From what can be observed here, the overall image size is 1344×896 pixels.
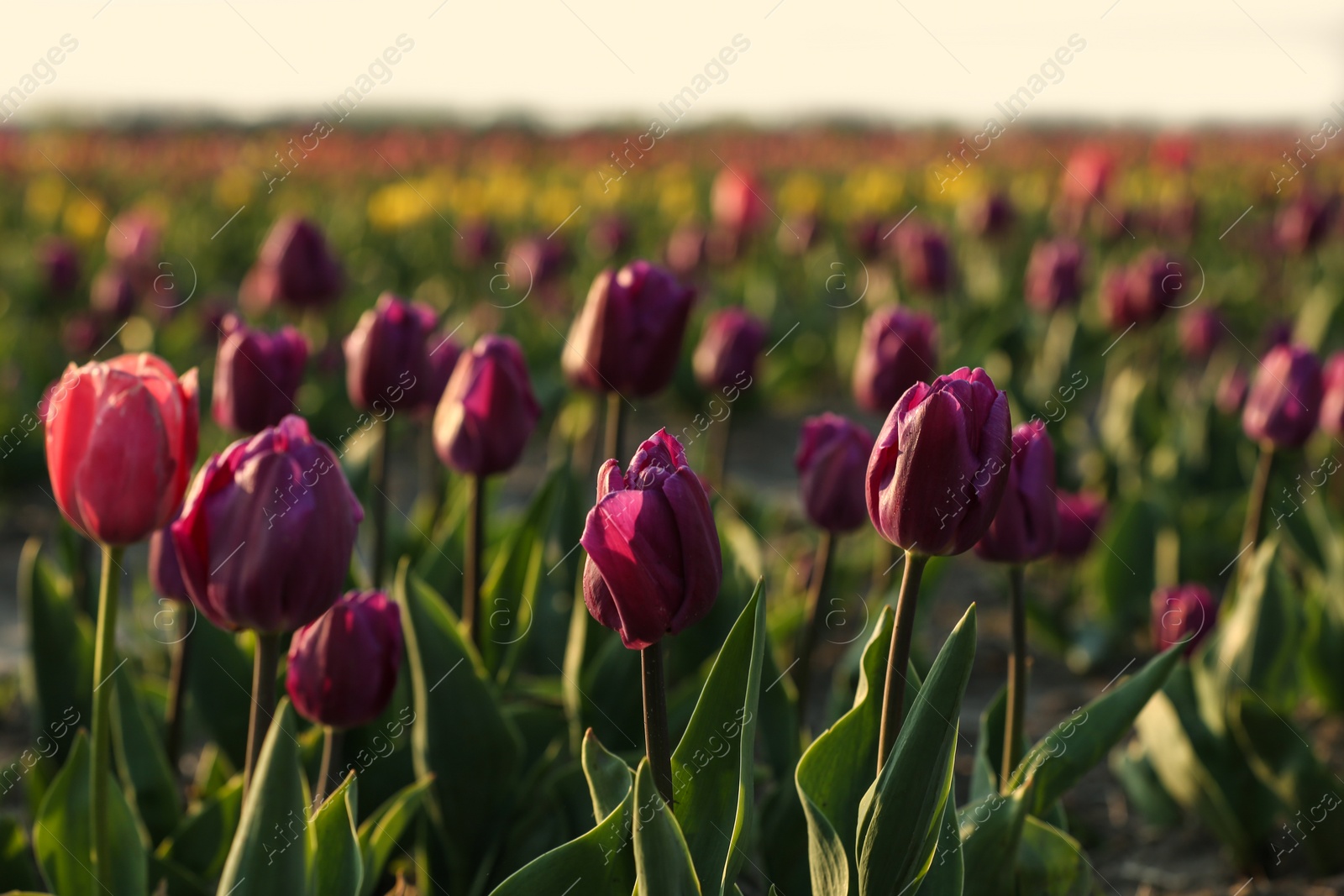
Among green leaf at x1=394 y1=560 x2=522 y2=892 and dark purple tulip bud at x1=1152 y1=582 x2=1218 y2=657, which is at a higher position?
dark purple tulip bud at x1=1152 y1=582 x2=1218 y2=657

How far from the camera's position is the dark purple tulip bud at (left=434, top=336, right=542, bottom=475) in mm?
2016

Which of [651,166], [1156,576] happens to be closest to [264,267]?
[1156,576]

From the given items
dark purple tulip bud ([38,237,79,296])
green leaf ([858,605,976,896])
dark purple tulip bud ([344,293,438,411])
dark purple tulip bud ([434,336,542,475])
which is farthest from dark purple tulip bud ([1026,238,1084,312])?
dark purple tulip bud ([38,237,79,296])

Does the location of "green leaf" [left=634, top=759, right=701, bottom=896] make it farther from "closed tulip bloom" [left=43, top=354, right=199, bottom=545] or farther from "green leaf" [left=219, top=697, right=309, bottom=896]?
"closed tulip bloom" [left=43, top=354, right=199, bottom=545]

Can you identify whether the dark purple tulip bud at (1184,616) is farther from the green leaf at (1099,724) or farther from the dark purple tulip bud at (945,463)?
the dark purple tulip bud at (945,463)

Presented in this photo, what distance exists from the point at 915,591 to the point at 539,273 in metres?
4.58

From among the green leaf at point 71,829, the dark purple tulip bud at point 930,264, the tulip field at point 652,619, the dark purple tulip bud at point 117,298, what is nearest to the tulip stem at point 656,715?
the tulip field at point 652,619

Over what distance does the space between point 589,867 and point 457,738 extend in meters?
0.51

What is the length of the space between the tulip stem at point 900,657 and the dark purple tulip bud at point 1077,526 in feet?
Answer: 6.60

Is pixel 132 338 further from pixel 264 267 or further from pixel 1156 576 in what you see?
pixel 1156 576

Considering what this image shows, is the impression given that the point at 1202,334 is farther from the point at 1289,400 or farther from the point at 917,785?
the point at 917,785

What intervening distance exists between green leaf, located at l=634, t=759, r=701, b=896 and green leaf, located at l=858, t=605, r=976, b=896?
0.68ft

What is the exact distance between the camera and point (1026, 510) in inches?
64.6

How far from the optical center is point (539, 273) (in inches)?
224
